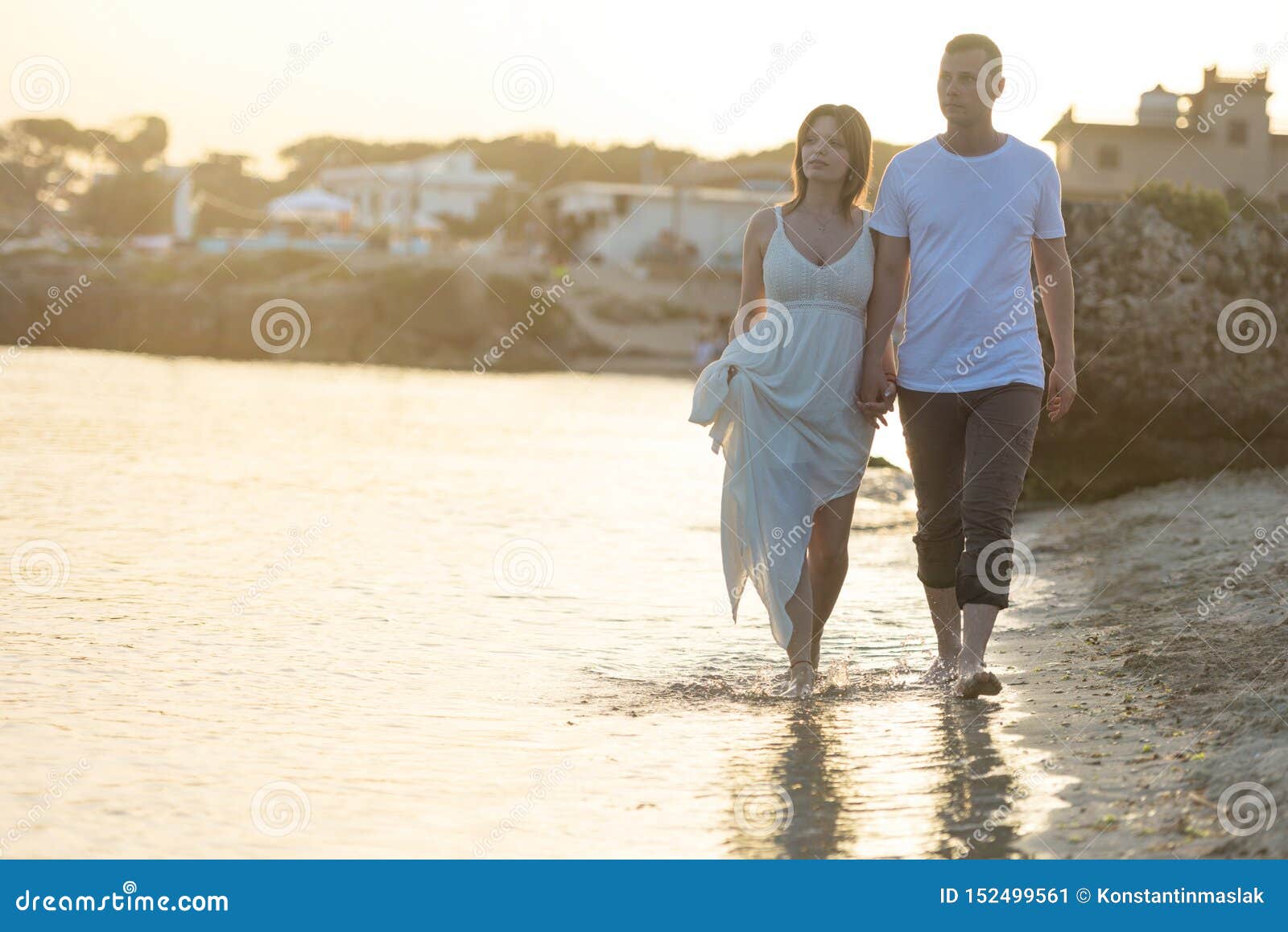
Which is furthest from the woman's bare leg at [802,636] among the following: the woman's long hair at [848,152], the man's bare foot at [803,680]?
the woman's long hair at [848,152]

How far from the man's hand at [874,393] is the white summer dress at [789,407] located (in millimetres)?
38

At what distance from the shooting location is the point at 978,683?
5.25m

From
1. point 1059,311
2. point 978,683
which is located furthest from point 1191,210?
point 978,683

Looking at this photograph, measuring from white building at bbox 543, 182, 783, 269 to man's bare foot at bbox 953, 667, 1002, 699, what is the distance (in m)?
58.8

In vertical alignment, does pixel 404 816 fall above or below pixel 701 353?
below

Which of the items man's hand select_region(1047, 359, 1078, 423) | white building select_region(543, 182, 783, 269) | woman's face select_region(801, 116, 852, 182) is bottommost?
man's hand select_region(1047, 359, 1078, 423)

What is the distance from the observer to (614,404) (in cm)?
2795

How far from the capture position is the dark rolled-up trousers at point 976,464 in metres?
5.21

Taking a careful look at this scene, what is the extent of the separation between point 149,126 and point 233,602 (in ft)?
342

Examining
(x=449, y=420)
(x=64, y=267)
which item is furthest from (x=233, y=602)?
(x=64, y=267)

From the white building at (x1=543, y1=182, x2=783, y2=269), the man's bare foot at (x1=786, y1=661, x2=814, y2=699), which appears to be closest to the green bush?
the man's bare foot at (x1=786, y1=661, x2=814, y2=699)

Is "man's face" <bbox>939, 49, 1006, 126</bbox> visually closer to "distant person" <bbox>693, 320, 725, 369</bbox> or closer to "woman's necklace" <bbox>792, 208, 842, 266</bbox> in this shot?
"woman's necklace" <bbox>792, 208, 842, 266</bbox>

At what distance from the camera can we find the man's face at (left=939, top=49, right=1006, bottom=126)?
17.1 feet

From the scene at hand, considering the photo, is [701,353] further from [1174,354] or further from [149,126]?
[149,126]
